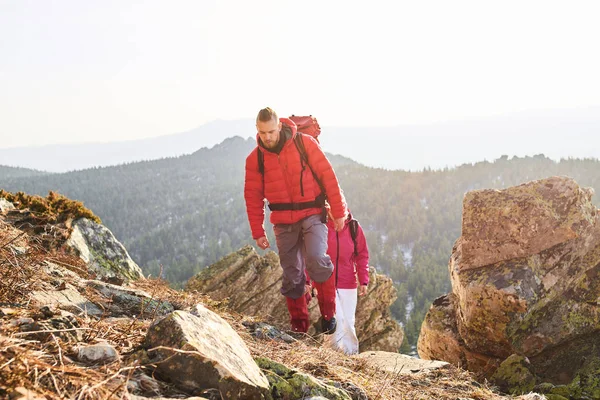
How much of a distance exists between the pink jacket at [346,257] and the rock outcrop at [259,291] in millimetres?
4853

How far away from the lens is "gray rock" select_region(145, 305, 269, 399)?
259 centimetres

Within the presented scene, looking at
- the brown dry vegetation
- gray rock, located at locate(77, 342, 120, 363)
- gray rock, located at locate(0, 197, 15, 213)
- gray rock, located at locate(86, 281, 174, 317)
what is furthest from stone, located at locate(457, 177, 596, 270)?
gray rock, located at locate(0, 197, 15, 213)

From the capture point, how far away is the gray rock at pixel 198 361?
2586mm

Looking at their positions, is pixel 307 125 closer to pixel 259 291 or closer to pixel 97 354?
pixel 97 354

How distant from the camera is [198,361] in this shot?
2.59m

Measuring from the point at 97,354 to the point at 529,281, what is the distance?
7898 mm

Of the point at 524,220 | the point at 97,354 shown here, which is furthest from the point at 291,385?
the point at 524,220

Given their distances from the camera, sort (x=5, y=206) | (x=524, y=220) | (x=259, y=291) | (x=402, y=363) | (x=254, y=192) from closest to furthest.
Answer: (x=402, y=363) < (x=254, y=192) < (x=524, y=220) < (x=5, y=206) < (x=259, y=291)

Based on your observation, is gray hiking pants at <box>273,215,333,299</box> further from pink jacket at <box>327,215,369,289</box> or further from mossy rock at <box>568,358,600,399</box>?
mossy rock at <box>568,358,600,399</box>

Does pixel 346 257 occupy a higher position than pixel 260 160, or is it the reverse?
pixel 260 160

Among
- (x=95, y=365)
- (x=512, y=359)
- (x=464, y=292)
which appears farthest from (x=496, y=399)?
(x=95, y=365)

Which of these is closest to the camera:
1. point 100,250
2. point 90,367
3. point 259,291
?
point 90,367

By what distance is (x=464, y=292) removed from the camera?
830cm

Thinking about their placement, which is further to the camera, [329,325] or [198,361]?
[329,325]
